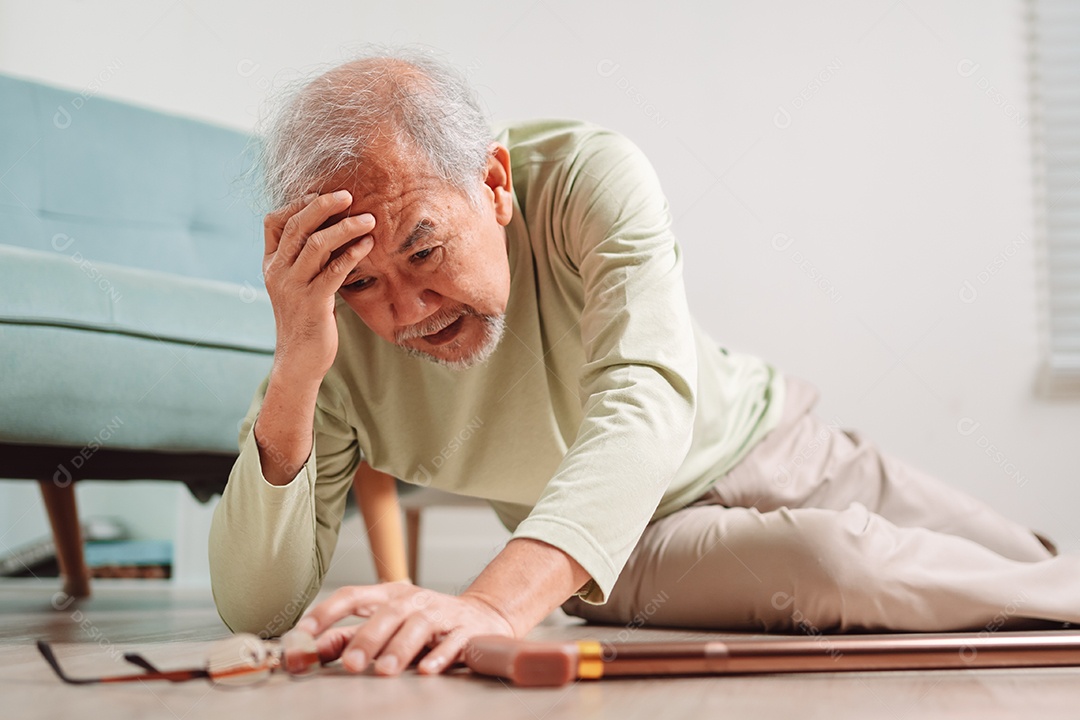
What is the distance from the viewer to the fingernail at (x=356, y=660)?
0.56m

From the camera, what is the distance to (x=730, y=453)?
42.8 inches

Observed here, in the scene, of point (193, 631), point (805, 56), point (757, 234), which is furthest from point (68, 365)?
point (805, 56)

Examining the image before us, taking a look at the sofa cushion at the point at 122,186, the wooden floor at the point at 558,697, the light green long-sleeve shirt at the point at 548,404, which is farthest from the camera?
the sofa cushion at the point at 122,186

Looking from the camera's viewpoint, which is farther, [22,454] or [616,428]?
[22,454]

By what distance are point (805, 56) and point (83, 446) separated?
1.56m

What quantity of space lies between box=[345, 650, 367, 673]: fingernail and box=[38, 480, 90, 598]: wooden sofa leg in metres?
1.25

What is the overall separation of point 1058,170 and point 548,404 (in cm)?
142

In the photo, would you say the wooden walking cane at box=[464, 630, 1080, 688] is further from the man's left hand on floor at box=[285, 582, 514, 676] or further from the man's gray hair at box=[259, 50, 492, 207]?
the man's gray hair at box=[259, 50, 492, 207]

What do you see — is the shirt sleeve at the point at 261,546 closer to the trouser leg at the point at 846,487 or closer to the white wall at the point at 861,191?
the trouser leg at the point at 846,487

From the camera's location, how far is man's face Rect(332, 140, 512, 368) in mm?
747

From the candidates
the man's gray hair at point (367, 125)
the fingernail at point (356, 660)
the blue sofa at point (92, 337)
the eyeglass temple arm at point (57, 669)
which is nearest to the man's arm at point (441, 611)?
the fingernail at point (356, 660)

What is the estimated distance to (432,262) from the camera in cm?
78

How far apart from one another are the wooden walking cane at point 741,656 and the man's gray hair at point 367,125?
0.40 m

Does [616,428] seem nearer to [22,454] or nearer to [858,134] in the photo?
[22,454]
